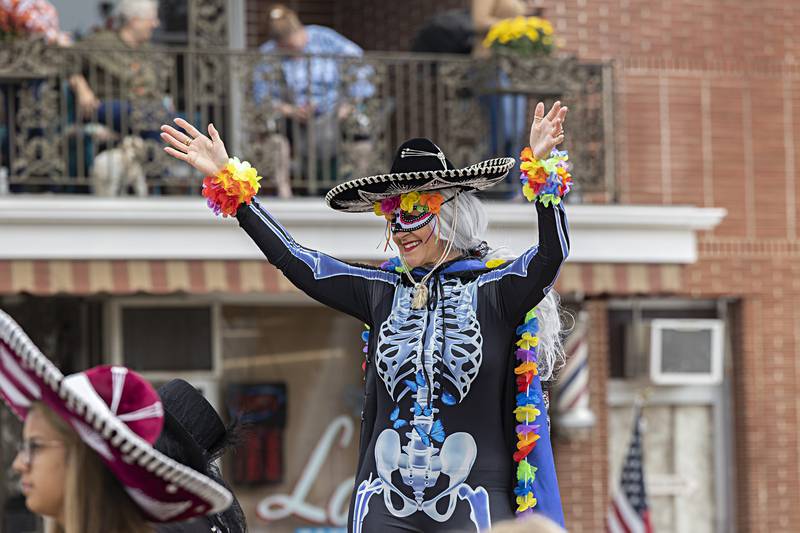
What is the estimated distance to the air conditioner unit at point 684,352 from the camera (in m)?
13.4

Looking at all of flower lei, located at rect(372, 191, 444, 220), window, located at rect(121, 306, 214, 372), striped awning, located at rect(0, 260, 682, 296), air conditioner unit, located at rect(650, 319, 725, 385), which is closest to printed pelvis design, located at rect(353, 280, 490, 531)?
flower lei, located at rect(372, 191, 444, 220)

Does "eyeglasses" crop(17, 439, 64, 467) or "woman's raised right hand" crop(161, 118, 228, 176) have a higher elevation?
"woman's raised right hand" crop(161, 118, 228, 176)

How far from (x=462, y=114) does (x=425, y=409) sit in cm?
661

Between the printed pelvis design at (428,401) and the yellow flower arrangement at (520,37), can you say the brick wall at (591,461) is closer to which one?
the yellow flower arrangement at (520,37)

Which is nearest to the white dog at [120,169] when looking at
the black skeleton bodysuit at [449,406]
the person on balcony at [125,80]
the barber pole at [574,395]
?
the person on balcony at [125,80]

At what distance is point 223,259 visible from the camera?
1112 cm

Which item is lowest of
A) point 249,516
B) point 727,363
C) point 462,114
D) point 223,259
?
point 249,516

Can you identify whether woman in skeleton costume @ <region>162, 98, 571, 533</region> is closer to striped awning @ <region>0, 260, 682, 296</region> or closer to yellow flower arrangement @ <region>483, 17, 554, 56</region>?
striped awning @ <region>0, 260, 682, 296</region>

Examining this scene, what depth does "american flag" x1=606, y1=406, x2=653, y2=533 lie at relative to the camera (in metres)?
12.5

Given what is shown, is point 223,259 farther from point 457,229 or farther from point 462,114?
point 457,229

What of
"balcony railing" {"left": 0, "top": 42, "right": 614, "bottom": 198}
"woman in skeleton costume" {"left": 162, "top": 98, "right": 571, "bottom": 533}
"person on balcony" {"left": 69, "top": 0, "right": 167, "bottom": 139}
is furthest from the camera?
"person on balcony" {"left": 69, "top": 0, "right": 167, "bottom": 139}

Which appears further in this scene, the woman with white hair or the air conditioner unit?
the air conditioner unit

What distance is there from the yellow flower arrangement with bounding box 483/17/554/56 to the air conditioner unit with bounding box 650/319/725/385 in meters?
2.76

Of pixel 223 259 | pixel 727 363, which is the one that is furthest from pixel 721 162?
pixel 223 259
